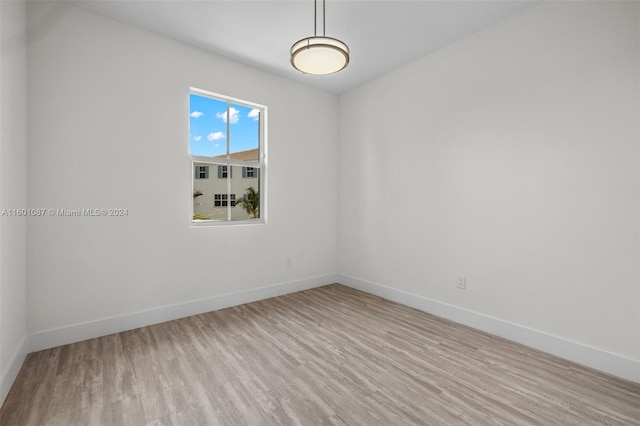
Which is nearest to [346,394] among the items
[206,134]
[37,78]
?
[206,134]

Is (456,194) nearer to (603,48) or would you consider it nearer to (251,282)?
(603,48)

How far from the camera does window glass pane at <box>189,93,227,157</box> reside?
3314 millimetres

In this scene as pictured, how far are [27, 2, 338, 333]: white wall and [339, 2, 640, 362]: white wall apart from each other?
181cm

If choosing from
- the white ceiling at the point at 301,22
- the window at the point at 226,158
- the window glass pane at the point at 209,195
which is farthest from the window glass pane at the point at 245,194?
the white ceiling at the point at 301,22

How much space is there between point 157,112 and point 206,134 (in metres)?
0.56

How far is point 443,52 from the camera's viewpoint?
3.20m

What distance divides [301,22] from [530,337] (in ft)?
11.5

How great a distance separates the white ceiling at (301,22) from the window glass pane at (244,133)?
0.63 m

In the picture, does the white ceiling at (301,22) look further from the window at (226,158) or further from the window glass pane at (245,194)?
the window glass pane at (245,194)

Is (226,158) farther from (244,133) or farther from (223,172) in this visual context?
A: (244,133)

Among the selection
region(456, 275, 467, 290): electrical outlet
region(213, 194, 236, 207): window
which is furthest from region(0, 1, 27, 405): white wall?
region(456, 275, 467, 290): electrical outlet

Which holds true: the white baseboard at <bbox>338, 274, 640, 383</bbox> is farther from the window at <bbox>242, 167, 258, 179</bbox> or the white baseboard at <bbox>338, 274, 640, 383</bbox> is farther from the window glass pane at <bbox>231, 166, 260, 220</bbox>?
the window at <bbox>242, 167, 258, 179</bbox>

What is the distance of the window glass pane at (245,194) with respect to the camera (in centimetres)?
366

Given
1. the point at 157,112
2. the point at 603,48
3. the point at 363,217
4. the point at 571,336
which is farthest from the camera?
the point at 363,217
